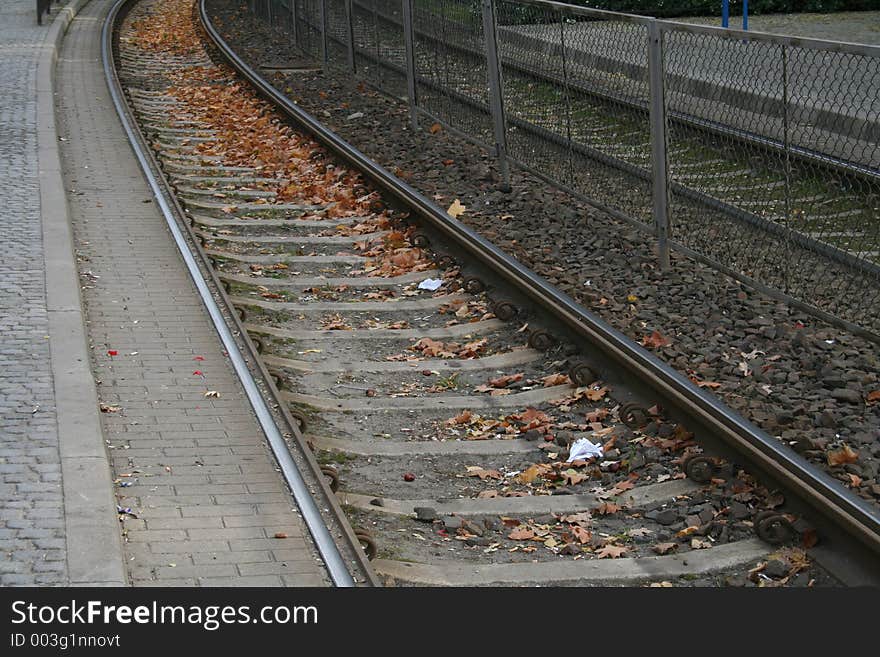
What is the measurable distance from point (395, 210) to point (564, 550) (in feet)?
20.5

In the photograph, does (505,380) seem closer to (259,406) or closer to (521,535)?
(259,406)

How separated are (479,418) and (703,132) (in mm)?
3287

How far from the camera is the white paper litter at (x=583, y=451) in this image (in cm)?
664

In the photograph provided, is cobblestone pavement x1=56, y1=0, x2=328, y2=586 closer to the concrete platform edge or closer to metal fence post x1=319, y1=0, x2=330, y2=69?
the concrete platform edge

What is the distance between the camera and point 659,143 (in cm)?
945

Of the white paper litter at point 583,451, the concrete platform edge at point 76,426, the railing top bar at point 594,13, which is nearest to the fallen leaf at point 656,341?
the white paper litter at point 583,451

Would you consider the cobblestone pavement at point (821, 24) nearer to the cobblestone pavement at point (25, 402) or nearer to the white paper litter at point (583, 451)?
the cobblestone pavement at point (25, 402)

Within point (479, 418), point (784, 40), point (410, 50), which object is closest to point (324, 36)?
point (410, 50)

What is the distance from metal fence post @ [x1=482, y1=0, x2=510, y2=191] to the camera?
12.4 m

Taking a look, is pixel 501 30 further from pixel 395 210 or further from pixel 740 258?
pixel 740 258

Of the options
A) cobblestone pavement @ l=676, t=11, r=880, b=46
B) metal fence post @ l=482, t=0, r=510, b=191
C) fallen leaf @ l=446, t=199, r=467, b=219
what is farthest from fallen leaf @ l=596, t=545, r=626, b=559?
cobblestone pavement @ l=676, t=11, r=880, b=46

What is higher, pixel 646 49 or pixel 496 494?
pixel 646 49

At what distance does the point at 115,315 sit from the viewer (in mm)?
8594
